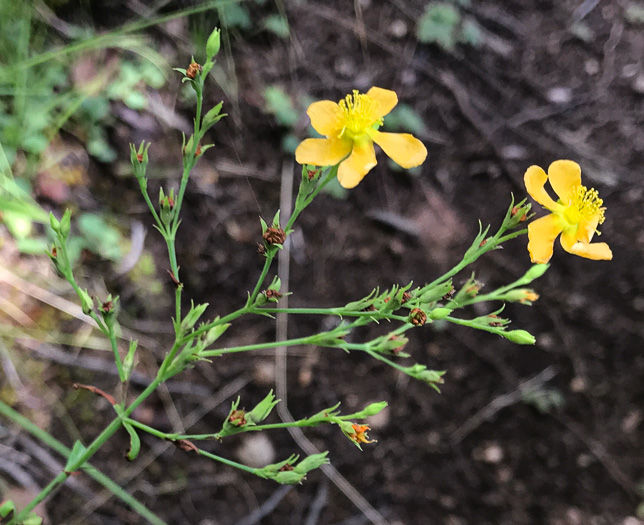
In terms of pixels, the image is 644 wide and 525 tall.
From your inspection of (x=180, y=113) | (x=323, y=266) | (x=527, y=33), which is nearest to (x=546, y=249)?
(x=323, y=266)

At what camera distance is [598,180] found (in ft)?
12.0

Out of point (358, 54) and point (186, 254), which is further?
point (358, 54)

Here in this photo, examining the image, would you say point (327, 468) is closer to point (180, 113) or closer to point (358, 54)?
point (180, 113)

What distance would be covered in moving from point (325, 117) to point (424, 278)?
1788 millimetres

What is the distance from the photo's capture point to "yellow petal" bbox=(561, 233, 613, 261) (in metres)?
1.52

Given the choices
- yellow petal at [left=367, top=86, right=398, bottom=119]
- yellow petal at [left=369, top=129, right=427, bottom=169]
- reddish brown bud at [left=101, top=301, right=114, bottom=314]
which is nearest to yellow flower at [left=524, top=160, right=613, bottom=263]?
yellow petal at [left=369, top=129, right=427, bottom=169]

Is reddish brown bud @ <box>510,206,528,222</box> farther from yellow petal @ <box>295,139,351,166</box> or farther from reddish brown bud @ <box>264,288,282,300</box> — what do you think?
reddish brown bud @ <box>264,288,282,300</box>

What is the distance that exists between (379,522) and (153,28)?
3045 millimetres

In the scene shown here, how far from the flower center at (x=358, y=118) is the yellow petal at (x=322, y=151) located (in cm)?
3

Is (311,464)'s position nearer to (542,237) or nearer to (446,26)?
(542,237)

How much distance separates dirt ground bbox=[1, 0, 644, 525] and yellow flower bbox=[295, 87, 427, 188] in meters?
1.50

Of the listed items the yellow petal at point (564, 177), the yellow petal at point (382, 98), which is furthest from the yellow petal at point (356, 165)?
the yellow petal at point (564, 177)

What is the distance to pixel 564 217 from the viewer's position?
65.1 inches

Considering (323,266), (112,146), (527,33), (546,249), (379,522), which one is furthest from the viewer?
(527,33)
